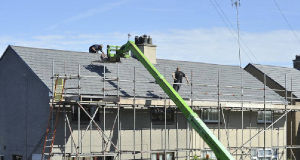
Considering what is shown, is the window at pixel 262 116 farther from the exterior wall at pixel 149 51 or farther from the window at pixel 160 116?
the exterior wall at pixel 149 51

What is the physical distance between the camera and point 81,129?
77.8 ft

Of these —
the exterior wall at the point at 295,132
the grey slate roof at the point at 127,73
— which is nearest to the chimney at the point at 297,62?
the exterior wall at the point at 295,132

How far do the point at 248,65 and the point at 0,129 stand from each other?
19.6 metres

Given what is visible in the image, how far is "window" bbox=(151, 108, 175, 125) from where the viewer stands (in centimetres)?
2600

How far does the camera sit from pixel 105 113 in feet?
79.9

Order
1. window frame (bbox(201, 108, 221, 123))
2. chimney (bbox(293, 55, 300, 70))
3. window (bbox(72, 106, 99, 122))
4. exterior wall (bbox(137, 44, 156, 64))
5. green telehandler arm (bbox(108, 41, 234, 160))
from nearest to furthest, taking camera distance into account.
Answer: green telehandler arm (bbox(108, 41, 234, 160))
window (bbox(72, 106, 99, 122))
window frame (bbox(201, 108, 221, 123))
exterior wall (bbox(137, 44, 156, 64))
chimney (bbox(293, 55, 300, 70))

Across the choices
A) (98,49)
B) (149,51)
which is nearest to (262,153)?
(149,51)

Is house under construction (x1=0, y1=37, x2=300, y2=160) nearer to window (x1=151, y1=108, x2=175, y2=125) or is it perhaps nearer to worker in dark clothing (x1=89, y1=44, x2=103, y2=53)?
window (x1=151, y1=108, x2=175, y2=125)

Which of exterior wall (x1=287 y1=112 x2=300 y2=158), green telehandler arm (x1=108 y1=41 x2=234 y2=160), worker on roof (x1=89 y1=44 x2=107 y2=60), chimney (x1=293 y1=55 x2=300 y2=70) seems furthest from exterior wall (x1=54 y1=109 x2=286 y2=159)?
chimney (x1=293 y1=55 x2=300 y2=70)

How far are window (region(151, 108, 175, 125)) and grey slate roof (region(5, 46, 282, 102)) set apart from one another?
2.50 feet

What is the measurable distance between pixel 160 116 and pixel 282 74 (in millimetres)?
14868

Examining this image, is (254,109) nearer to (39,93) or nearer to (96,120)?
(96,120)

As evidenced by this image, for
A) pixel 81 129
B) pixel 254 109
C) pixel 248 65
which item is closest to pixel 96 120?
pixel 81 129

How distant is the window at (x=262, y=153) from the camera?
2973 centimetres
